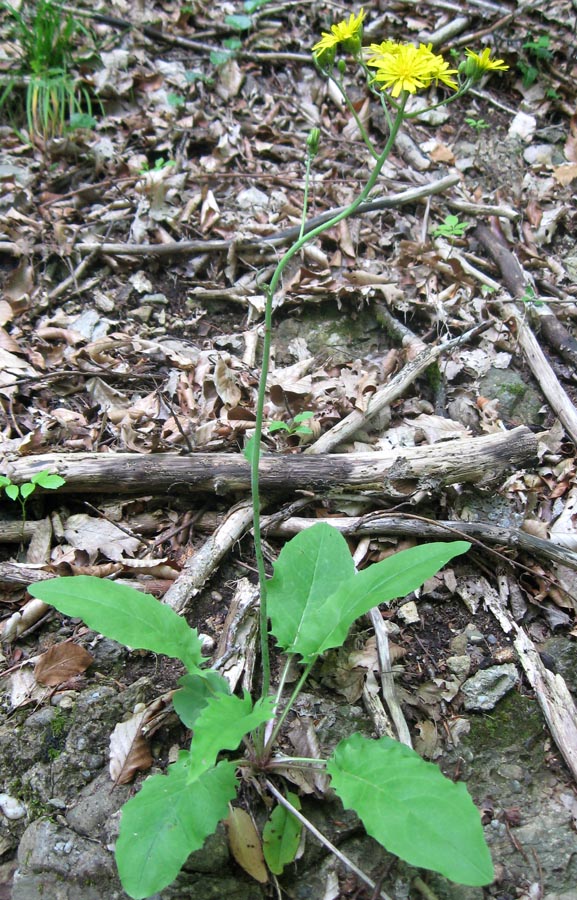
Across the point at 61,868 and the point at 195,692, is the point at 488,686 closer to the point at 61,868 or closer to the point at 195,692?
the point at 195,692

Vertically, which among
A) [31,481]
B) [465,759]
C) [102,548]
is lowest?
[465,759]

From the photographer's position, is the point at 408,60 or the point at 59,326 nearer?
the point at 408,60

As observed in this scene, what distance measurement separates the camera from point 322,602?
2.13 m

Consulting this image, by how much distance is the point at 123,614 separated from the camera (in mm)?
1864

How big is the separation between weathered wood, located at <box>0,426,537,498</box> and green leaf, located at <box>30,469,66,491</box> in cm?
11

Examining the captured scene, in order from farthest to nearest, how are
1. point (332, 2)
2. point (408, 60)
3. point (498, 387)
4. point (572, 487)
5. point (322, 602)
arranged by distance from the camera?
point (332, 2)
point (498, 387)
point (572, 487)
point (322, 602)
point (408, 60)

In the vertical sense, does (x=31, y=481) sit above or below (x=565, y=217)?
below

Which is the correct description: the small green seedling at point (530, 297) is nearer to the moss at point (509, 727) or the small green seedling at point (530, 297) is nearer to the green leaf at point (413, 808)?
the moss at point (509, 727)

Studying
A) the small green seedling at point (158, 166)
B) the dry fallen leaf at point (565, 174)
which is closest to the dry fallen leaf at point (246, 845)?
the small green seedling at point (158, 166)

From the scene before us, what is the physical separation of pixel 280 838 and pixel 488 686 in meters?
0.93

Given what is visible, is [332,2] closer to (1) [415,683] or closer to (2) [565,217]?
(2) [565,217]

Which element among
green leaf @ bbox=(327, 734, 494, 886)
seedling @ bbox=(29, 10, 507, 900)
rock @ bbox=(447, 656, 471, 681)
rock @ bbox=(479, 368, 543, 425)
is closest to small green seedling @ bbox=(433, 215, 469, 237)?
rock @ bbox=(479, 368, 543, 425)

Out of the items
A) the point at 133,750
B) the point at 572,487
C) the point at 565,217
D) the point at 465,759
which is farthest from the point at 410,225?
the point at 133,750

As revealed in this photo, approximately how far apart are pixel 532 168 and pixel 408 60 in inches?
140
